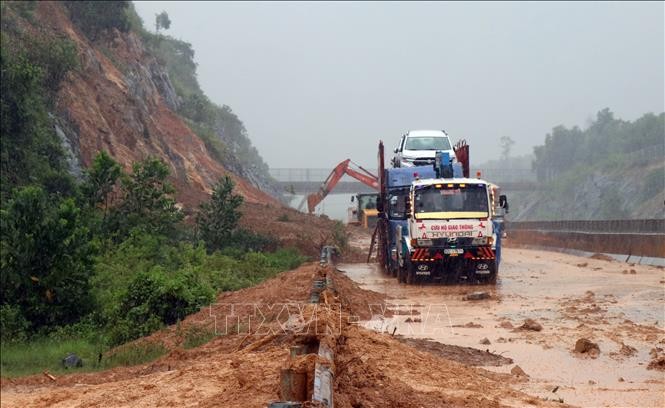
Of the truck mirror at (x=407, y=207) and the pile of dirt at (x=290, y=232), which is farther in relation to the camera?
the pile of dirt at (x=290, y=232)

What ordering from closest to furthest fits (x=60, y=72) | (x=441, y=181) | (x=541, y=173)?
(x=441, y=181), (x=60, y=72), (x=541, y=173)

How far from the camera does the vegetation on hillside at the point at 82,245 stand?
15.2 meters

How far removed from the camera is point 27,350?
14.1 meters

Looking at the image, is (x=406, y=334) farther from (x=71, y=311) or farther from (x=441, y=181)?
(x=441, y=181)

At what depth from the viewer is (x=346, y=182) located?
294 ft

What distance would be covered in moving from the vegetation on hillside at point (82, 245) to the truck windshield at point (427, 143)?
5.33 meters

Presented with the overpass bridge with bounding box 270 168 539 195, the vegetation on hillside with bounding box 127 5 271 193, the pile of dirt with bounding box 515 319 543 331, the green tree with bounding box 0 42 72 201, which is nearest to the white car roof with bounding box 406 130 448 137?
the green tree with bounding box 0 42 72 201

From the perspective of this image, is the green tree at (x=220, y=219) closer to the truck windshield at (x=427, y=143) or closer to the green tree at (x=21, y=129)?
the green tree at (x=21, y=129)

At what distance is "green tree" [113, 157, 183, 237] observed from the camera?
24.6 meters

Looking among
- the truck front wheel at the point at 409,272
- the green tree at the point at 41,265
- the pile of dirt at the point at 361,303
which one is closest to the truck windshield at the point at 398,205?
the truck front wheel at the point at 409,272

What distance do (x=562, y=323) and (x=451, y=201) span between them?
785 cm

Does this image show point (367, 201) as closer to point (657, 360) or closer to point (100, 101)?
point (100, 101)

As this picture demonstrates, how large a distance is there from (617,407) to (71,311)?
11.4 meters

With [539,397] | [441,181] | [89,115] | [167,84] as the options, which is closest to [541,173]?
[167,84]
